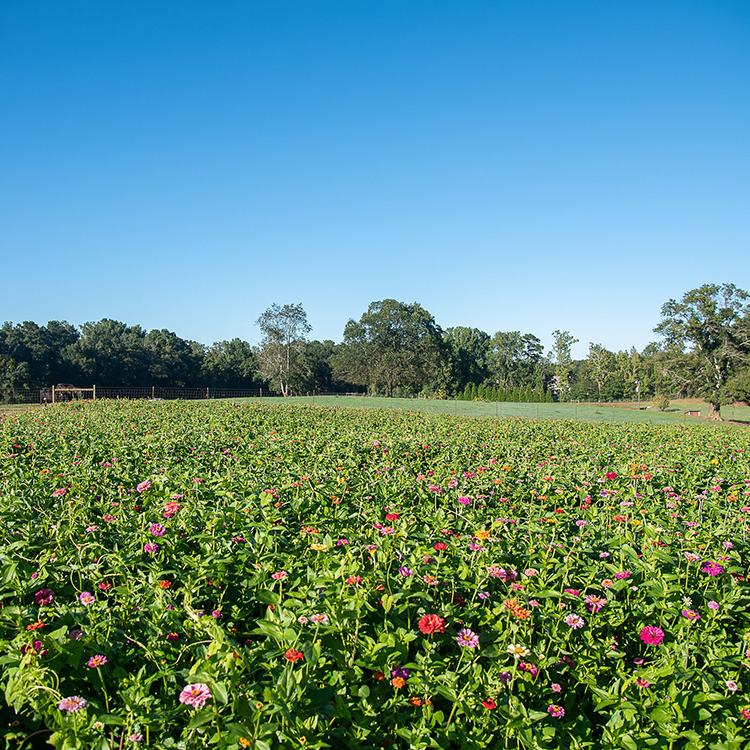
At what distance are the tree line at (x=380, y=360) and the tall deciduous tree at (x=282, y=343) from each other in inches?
4.0

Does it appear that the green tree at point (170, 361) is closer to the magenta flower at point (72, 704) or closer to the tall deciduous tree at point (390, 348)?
the tall deciduous tree at point (390, 348)

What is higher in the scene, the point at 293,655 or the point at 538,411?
the point at 293,655

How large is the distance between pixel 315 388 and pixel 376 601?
6675cm

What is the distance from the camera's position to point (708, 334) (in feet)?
113

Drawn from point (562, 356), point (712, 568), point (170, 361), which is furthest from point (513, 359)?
point (712, 568)

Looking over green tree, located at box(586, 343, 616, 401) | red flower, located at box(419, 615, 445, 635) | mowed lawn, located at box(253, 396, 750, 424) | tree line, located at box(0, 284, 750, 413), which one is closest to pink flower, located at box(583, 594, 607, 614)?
red flower, located at box(419, 615, 445, 635)

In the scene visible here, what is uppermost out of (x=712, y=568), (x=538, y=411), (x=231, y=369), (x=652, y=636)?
(x=231, y=369)

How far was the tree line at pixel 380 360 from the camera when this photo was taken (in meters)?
34.2

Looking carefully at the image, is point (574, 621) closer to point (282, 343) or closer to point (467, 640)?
point (467, 640)

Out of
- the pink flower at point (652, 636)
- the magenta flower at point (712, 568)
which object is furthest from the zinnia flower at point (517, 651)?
the magenta flower at point (712, 568)

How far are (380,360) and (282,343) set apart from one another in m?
10.3

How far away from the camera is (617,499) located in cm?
418

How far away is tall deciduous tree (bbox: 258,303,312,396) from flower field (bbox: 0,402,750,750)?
5215 centimetres

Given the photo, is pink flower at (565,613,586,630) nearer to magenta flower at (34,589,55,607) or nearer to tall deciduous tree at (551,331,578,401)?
magenta flower at (34,589,55,607)
